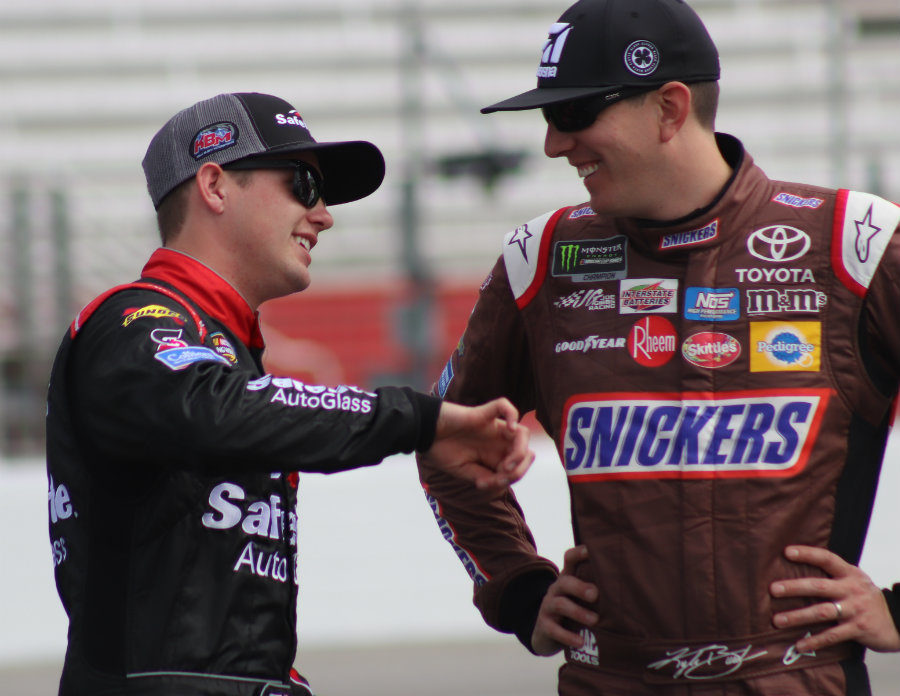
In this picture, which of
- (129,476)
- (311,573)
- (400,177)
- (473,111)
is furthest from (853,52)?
(129,476)

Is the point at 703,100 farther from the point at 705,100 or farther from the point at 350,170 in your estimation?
the point at 350,170

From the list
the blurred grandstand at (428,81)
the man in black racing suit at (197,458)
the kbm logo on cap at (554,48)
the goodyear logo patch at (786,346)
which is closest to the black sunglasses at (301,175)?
the man in black racing suit at (197,458)

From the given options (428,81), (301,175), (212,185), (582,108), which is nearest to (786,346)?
(582,108)

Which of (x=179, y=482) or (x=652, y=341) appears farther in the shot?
(x=652, y=341)

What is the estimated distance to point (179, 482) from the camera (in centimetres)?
206

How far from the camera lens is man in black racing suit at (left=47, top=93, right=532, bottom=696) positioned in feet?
6.36

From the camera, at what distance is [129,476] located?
80.6 inches

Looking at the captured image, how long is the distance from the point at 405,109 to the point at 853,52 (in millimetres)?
4209

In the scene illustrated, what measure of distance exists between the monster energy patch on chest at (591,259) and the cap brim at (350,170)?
439 mm

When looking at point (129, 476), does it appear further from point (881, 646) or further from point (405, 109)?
point (405, 109)

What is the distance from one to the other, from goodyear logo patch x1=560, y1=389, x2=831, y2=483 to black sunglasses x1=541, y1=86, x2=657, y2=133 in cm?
51

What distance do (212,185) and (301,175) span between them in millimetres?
181

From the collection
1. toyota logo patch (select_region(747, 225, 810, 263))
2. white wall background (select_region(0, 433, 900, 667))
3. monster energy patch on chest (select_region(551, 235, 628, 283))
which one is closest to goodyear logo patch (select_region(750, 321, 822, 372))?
toyota logo patch (select_region(747, 225, 810, 263))

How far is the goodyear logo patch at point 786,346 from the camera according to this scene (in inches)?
86.0
